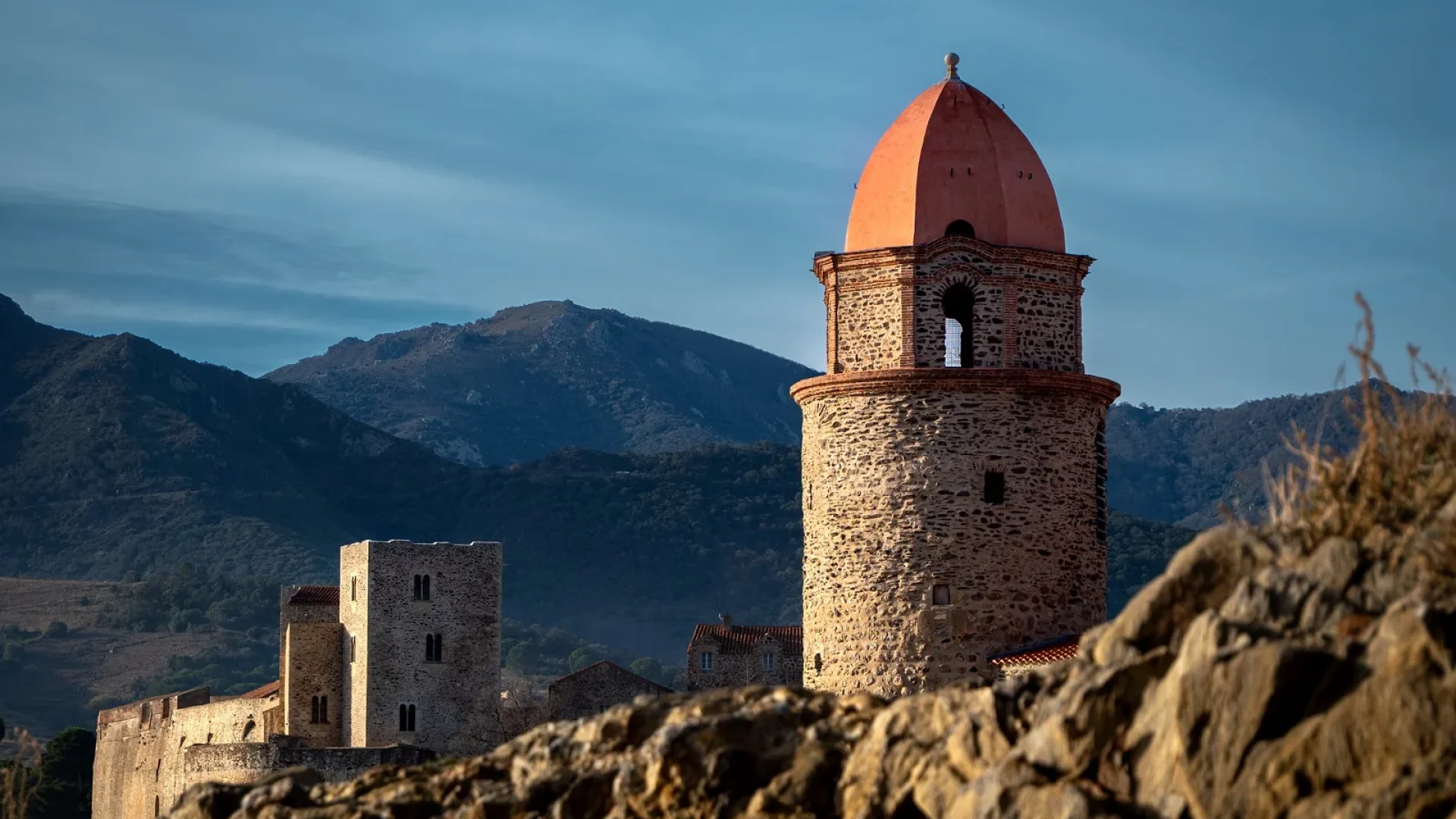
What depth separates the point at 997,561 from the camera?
29.8 meters

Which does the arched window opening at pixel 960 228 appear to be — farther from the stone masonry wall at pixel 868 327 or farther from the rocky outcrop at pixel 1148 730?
the rocky outcrop at pixel 1148 730

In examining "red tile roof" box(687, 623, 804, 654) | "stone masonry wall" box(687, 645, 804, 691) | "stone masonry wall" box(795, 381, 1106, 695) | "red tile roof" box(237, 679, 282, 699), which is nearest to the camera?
"stone masonry wall" box(795, 381, 1106, 695)

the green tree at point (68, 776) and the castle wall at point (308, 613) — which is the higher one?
the castle wall at point (308, 613)

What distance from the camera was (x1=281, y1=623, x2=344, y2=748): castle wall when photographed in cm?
6209

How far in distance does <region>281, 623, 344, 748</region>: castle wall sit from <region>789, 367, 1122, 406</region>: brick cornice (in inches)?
1359

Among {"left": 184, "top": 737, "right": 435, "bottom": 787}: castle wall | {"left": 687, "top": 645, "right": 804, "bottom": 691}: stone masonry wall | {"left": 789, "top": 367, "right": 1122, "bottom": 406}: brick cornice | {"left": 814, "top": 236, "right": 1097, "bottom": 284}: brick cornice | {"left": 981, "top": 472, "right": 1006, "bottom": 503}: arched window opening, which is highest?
{"left": 814, "top": 236, "right": 1097, "bottom": 284}: brick cornice

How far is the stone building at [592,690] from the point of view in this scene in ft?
219

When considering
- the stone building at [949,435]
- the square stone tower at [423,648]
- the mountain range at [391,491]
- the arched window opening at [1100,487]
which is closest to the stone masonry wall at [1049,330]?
the stone building at [949,435]

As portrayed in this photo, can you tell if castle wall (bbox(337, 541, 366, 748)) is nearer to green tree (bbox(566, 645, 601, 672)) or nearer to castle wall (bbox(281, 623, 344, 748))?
castle wall (bbox(281, 623, 344, 748))

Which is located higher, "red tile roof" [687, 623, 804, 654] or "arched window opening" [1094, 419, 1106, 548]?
"arched window opening" [1094, 419, 1106, 548]

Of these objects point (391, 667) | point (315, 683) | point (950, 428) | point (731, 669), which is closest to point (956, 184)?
point (950, 428)

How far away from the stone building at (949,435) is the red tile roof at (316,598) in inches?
1478

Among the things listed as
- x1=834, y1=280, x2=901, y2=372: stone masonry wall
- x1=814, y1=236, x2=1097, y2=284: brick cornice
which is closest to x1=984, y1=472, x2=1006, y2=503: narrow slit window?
x1=834, y1=280, x2=901, y2=372: stone masonry wall

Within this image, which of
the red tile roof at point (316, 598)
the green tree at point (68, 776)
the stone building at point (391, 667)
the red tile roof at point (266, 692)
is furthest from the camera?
the green tree at point (68, 776)
